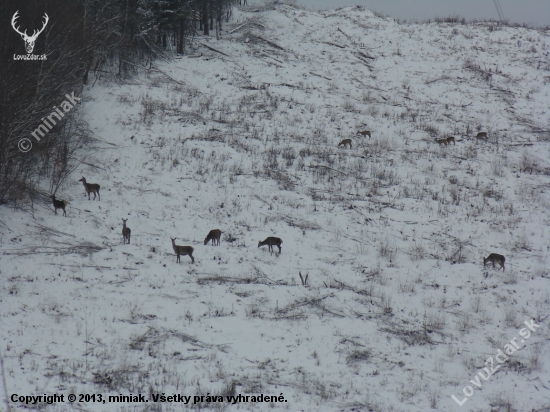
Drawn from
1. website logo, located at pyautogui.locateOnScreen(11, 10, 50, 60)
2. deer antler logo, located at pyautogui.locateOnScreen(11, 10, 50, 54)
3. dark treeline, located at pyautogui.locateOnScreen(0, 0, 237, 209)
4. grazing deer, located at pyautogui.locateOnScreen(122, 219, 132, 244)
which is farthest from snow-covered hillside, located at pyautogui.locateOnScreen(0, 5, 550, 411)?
deer antler logo, located at pyautogui.locateOnScreen(11, 10, 50, 54)

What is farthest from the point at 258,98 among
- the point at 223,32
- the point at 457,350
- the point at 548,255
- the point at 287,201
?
the point at 457,350

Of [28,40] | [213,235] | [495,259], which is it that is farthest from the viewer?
[28,40]

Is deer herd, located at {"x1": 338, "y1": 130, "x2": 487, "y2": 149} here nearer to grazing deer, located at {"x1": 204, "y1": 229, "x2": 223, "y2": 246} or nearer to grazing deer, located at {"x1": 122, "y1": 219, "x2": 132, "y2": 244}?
grazing deer, located at {"x1": 204, "y1": 229, "x2": 223, "y2": 246}

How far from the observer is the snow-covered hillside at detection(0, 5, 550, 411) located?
8523mm

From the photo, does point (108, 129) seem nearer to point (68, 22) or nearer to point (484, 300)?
point (68, 22)

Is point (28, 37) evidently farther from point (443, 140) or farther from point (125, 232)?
point (443, 140)

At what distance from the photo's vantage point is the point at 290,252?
13.8 m

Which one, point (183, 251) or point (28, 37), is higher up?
point (28, 37)

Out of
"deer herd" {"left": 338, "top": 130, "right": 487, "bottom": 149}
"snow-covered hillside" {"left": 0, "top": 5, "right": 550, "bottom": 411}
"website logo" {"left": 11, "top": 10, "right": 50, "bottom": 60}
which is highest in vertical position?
"website logo" {"left": 11, "top": 10, "right": 50, "bottom": 60}

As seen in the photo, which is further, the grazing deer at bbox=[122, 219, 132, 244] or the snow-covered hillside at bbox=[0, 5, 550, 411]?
the grazing deer at bbox=[122, 219, 132, 244]

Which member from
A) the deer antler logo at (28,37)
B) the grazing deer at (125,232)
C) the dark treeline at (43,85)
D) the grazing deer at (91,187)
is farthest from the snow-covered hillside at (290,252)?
the deer antler logo at (28,37)

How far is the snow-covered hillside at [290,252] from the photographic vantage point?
336 inches

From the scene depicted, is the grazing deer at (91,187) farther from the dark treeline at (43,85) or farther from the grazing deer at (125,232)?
the grazing deer at (125,232)

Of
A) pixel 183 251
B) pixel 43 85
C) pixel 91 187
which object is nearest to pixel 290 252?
pixel 183 251
